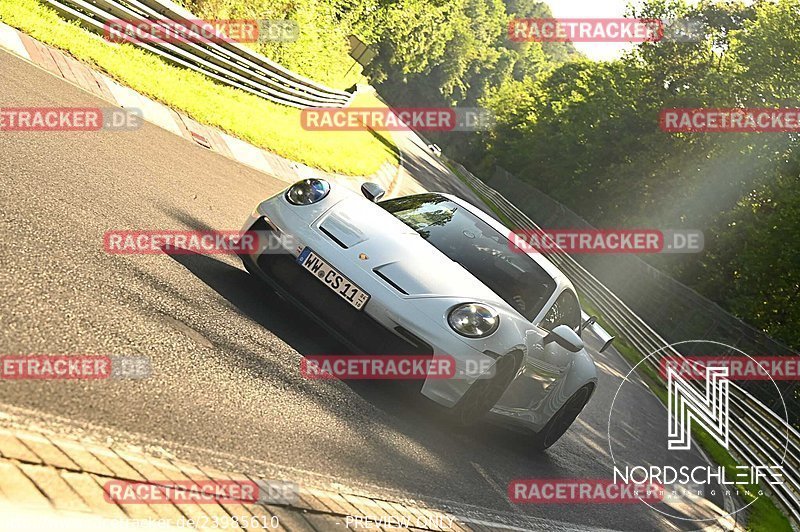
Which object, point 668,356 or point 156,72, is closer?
point 156,72

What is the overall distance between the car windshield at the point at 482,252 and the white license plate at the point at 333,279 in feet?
4.08

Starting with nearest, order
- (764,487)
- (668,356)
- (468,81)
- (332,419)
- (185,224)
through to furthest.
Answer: (332,419) → (185,224) → (764,487) → (668,356) → (468,81)

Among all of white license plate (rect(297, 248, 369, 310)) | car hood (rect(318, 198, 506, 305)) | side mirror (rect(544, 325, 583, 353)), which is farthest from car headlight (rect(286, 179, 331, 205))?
side mirror (rect(544, 325, 583, 353))

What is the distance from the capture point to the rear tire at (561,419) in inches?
308

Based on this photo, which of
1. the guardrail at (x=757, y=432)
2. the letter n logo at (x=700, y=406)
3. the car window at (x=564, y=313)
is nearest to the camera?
the car window at (x=564, y=313)

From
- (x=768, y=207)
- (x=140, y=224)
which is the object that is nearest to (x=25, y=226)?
(x=140, y=224)

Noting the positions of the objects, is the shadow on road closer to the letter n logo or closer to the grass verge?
the grass verge

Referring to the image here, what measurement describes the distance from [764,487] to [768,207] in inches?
957

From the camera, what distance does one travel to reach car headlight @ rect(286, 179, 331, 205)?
22.9 feet

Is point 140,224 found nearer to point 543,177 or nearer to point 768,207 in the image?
point 768,207

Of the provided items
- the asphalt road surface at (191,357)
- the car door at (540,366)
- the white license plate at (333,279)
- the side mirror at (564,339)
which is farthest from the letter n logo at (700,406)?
the white license plate at (333,279)

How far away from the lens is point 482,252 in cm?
736

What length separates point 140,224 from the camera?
6977 millimetres

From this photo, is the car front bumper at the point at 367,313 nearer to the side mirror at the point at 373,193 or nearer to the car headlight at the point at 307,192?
the car headlight at the point at 307,192
